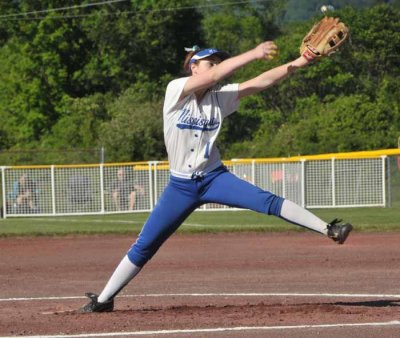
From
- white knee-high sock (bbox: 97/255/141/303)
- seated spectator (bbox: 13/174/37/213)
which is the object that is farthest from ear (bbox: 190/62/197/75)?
seated spectator (bbox: 13/174/37/213)

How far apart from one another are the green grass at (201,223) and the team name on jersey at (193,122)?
11.5m

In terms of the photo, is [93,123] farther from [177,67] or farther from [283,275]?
[283,275]

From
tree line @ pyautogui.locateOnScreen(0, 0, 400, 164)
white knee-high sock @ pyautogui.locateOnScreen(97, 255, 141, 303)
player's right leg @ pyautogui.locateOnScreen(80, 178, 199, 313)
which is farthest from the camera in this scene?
tree line @ pyautogui.locateOnScreen(0, 0, 400, 164)

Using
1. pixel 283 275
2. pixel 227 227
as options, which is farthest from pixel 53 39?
pixel 283 275

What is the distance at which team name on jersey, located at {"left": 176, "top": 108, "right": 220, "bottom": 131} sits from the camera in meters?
8.35

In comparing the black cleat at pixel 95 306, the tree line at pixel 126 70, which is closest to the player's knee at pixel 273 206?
the black cleat at pixel 95 306

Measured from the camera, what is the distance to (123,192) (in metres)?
28.0

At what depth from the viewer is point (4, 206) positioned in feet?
90.0

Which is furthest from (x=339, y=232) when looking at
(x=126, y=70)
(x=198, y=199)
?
(x=126, y=70)

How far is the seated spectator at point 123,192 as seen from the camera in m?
27.8

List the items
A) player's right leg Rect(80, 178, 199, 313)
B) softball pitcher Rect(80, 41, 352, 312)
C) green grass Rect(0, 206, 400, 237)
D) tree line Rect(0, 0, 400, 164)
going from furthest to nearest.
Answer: tree line Rect(0, 0, 400, 164)
green grass Rect(0, 206, 400, 237)
player's right leg Rect(80, 178, 199, 313)
softball pitcher Rect(80, 41, 352, 312)

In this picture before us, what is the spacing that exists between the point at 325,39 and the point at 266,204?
1332 millimetres

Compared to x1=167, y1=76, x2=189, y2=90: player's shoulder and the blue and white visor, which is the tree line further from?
x1=167, y1=76, x2=189, y2=90: player's shoulder

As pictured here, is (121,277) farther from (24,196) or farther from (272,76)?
(24,196)
